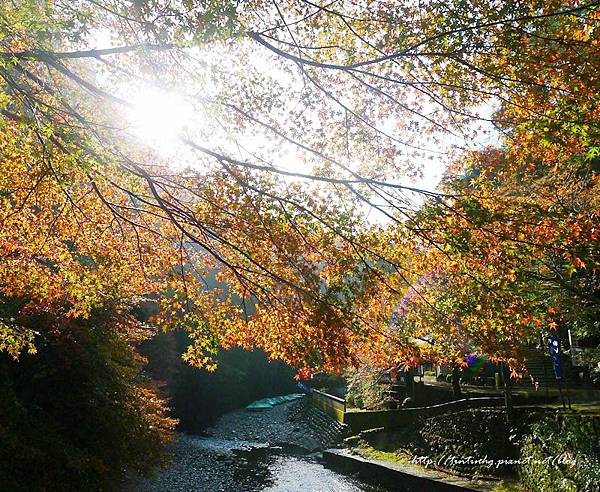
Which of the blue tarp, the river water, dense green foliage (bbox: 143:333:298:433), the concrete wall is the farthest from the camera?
the blue tarp

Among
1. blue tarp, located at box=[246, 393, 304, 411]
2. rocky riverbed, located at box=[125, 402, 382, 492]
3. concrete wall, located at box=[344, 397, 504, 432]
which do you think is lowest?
rocky riverbed, located at box=[125, 402, 382, 492]

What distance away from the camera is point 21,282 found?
6473 millimetres

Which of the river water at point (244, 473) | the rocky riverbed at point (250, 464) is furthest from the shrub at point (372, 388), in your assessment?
the river water at point (244, 473)

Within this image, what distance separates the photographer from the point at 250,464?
1730 centimetres

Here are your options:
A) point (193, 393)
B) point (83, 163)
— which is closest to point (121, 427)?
point (83, 163)

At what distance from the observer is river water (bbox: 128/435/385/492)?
1364 centimetres

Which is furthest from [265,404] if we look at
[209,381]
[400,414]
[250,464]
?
[400,414]

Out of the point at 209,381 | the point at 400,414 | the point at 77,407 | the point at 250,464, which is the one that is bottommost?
the point at 250,464

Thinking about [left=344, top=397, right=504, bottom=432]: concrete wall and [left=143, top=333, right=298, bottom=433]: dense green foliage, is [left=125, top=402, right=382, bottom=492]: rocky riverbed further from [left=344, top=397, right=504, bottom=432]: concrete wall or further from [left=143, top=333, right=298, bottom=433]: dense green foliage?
[left=143, top=333, right=298, bottom=433]: dense green foliage

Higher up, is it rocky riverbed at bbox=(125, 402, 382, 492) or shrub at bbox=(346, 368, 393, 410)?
shrub at bbox=(346, 368, 393, 410)

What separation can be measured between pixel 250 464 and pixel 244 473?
156 centimetres

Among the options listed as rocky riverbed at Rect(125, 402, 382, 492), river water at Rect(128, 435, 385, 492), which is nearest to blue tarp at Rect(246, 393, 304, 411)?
rocky riverbed at Rect(125, 402, 382, 492)

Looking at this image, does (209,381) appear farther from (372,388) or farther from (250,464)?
(250,464)

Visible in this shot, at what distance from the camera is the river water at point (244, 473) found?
13.6 metres
